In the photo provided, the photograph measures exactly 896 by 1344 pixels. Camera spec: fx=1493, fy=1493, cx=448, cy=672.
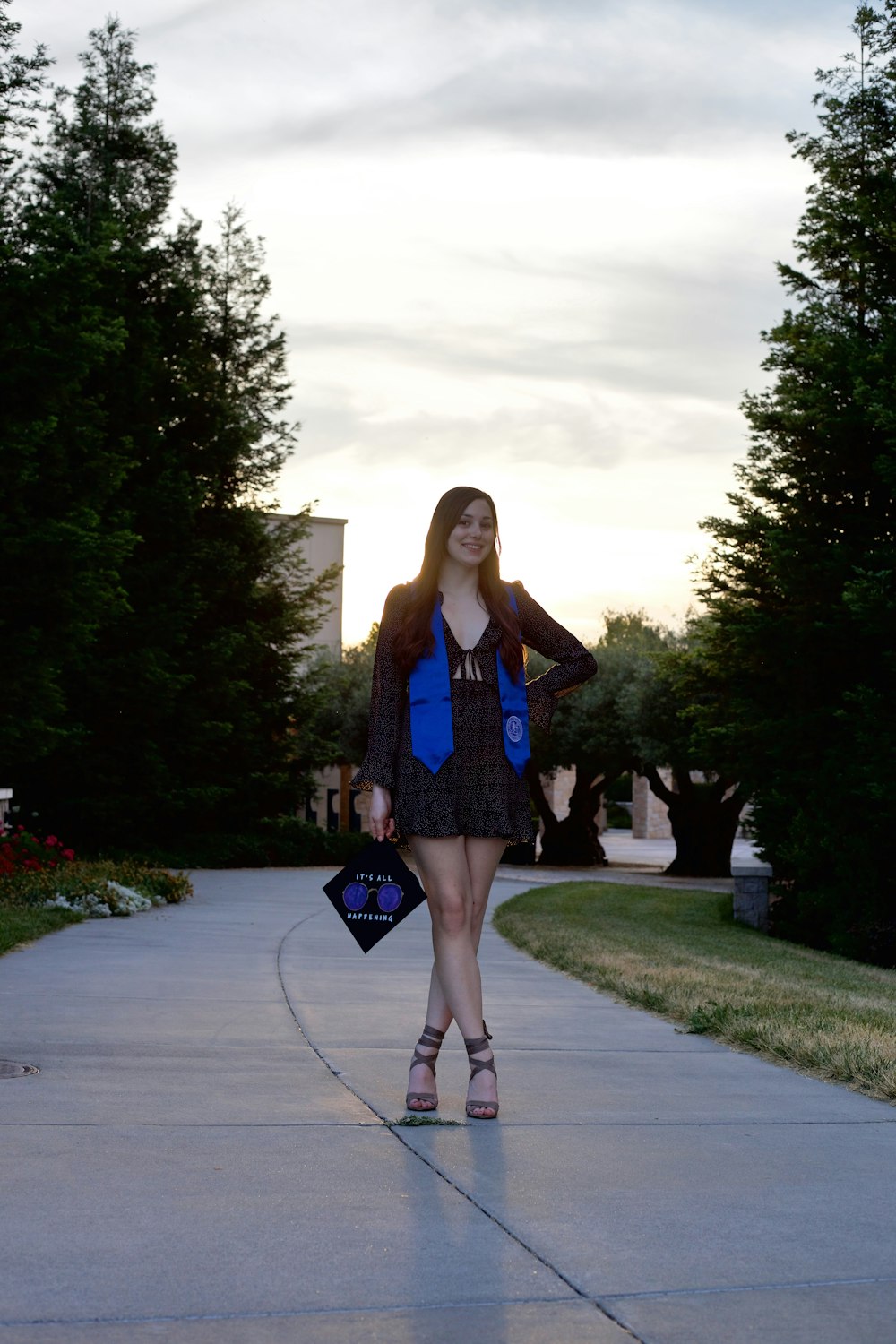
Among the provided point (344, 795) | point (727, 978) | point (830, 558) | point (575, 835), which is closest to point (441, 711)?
A: point (727, 978)

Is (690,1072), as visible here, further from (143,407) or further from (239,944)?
(143,407)

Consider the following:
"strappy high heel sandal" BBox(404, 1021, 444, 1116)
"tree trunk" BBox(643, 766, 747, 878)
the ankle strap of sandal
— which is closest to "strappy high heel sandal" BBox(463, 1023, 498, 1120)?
the ankle strap of sandal

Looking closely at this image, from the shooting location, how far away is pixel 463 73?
11.3 metres

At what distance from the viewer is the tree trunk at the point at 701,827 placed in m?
33.1

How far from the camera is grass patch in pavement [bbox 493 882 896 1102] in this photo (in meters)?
6.25

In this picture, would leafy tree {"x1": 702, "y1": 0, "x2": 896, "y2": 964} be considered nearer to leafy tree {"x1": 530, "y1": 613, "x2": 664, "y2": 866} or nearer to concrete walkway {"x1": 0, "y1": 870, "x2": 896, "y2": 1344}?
concrete walkway {"x1": 0, "y1": 870, "x2": 896, "y2": 1344}

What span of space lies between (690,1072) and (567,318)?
8.84m

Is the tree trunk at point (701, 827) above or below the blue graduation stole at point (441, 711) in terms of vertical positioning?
below

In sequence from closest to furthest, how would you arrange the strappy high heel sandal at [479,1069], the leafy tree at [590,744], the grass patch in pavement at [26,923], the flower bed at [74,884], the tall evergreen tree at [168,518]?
the strappy high heel sandal at [479,1069] < the grass patch in pavement at [26,923] < the flower bed at [74,884] < the tall evergreen tree at [168,518] < the leafy tree at [590,744]

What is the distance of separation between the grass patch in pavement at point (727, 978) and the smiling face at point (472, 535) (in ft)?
8.12

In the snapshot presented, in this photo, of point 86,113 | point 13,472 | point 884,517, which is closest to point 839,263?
point 884,517

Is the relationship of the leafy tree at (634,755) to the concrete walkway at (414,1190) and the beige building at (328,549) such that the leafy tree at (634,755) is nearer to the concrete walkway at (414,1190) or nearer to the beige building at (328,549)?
the beige building at (328,549)

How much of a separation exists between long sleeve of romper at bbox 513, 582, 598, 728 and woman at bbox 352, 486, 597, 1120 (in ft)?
0.28

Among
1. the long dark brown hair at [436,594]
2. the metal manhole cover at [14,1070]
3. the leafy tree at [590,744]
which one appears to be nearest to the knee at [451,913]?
the long dark brown hair at [436,594]
